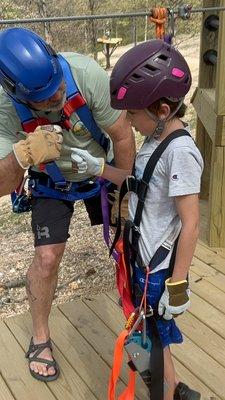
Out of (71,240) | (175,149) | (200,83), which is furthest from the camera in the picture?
(71,240)

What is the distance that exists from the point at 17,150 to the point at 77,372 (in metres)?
1.22

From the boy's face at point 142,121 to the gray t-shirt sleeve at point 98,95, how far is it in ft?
1.90

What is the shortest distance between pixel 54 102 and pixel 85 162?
32 centimetres

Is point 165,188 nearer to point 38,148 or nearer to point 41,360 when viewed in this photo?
point 38,148

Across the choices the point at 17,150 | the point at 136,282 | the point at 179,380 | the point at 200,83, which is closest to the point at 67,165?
the point at 17,150

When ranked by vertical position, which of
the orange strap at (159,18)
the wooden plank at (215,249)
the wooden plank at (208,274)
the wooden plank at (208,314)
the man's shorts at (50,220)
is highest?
the orange strap at (159,18)

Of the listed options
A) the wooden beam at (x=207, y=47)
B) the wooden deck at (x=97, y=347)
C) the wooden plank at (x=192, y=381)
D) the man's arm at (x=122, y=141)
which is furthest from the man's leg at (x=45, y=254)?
the wooden beam at (x=207, y=47)

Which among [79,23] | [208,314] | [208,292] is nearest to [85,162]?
[208,314]

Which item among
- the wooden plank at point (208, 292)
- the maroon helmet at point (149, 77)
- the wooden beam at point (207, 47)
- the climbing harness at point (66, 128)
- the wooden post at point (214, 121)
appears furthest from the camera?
the wooden beam at point (207, 47)

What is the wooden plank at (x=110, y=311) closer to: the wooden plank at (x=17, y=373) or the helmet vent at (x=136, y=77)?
the wooden plank at (x=17, y=373)

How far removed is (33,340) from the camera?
285cm

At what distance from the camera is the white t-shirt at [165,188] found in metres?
1.81

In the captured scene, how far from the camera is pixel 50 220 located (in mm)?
2711

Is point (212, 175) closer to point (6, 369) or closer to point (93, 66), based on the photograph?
point (93, 66)
